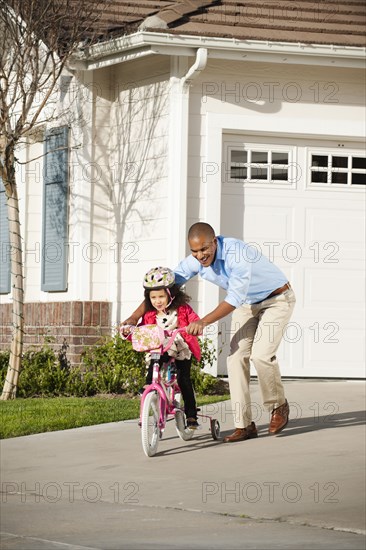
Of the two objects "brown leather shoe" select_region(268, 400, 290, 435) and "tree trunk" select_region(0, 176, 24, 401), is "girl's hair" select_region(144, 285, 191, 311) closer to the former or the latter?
"brown leather shoe" select_region(268, 400, 290, 435)

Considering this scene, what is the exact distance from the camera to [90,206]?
15.3m

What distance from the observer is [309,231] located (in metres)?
15.0

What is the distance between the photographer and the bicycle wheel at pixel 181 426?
399 inches

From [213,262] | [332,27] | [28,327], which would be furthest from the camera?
[28,327]

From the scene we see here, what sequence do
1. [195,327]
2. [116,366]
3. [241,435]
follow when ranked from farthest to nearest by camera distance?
[116,366] < [241,435] < [195,327]

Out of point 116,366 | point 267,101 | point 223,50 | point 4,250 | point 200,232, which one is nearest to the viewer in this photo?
point 200,232

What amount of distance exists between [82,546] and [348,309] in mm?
8814

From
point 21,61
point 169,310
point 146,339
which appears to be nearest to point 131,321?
point 146,339

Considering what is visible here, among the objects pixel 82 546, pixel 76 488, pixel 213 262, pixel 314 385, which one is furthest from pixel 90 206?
pixel 82 546

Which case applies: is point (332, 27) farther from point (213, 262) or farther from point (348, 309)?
point (213, 262)

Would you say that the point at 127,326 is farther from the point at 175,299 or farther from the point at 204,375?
the point at 204,375

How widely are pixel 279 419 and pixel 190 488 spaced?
83.1 inches

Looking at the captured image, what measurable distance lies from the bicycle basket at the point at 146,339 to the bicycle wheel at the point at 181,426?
2.29 feet

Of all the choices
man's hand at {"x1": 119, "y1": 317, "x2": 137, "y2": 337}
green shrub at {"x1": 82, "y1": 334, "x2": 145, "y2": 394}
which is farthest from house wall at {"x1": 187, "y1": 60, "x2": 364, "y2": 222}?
man's hand at {"x1": 119, "y1": 317, "x2": 137, "y2": 337}
